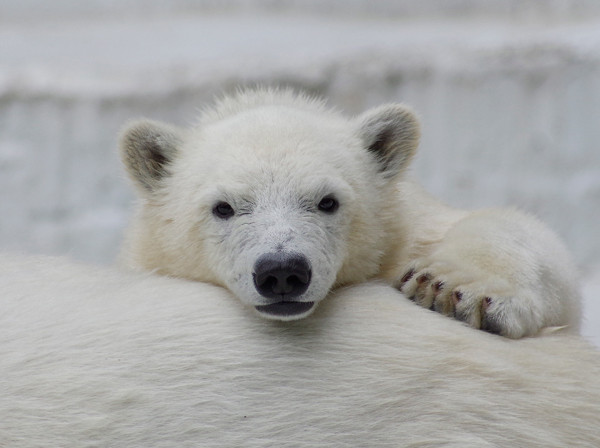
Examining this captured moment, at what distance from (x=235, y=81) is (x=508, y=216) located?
7.77 feet

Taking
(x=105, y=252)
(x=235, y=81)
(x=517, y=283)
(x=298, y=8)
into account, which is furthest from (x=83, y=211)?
(x=517, y=283)

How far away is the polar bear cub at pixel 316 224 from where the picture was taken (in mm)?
1468

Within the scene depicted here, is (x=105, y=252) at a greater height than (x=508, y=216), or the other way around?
(x=508, y=216)

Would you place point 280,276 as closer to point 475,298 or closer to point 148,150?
point 475,298

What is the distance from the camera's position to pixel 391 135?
2.04 meters

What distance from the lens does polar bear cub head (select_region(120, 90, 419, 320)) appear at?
4.79 ft

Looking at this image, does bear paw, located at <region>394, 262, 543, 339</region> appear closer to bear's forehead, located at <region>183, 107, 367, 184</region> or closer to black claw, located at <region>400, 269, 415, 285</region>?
black claw, located at <region>400, 269, 415, 285</region>

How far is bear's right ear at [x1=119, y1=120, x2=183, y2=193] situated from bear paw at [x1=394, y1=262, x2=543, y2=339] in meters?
0.68

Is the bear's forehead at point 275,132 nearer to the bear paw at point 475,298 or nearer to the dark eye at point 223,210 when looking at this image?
the dark eye at point 223,210

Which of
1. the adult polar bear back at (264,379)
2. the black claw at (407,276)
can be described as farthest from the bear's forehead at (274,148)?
the adult polar bear back at (264,379)

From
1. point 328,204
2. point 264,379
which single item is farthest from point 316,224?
point 264,379

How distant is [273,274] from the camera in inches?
54.4

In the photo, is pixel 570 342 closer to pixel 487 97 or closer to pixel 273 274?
pixel 273 274

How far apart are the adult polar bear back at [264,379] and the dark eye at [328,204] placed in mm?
345
